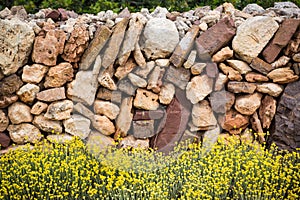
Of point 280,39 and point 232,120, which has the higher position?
point 280,39

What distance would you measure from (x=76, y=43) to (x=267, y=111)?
82.9 inches

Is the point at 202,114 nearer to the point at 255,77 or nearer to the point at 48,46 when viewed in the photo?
the point at 255,77

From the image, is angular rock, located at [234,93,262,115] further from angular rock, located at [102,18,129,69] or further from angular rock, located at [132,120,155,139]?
angular rock, located at [102,18,129,69]

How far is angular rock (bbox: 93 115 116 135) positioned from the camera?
5.01 metres

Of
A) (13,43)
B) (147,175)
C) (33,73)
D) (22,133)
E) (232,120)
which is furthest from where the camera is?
(232,120)

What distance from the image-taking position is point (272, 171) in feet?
14.2

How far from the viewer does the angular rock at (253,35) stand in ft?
15.9

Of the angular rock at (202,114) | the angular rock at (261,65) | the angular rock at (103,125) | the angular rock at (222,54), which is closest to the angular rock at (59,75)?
the angular rock at (103,125)

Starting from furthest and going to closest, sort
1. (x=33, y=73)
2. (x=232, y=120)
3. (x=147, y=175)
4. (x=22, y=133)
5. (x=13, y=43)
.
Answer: (x=232, y=120), (x=22, y=133), (x=33, y=73), (x=13, y=43), (x=147, y=175)

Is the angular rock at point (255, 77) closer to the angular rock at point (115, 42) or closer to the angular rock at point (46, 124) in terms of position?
the angular rock at point (115, 42)

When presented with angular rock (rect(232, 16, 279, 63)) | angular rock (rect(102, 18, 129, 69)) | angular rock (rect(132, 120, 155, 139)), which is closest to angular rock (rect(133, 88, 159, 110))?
angular rock (rect(132, 120, 155, 139))

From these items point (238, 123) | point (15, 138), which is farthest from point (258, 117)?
point (15, 138)

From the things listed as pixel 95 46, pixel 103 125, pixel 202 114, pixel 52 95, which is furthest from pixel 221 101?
pixel 52 95

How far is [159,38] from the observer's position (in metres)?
4.87
